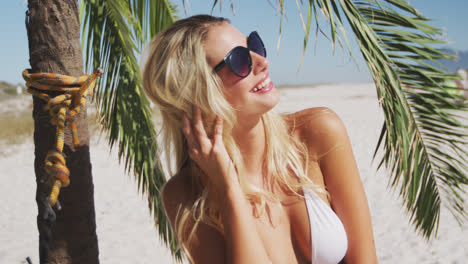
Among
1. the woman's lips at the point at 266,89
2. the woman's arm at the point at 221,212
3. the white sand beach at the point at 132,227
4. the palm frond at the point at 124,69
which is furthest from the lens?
the white sand beach at the point at 132,227

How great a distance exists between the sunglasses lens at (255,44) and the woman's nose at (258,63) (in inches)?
1.3

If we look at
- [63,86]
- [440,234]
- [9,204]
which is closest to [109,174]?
[9,204]

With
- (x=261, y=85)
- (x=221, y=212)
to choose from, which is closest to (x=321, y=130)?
(x=261, y=85)

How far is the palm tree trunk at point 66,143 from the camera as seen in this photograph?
5.21ft

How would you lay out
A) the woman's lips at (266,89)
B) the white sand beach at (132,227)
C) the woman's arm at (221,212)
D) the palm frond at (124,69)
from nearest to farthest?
the woman's arm at (221,212), the woman's lips at (266,89), the palm frond at (124,69), the white sand beach at (132,227)

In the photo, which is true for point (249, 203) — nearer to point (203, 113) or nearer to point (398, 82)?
point (203, 113)

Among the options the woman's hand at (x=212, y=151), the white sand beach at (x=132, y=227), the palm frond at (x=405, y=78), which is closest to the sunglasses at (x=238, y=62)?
the woman's hand at (x=212, y=151)

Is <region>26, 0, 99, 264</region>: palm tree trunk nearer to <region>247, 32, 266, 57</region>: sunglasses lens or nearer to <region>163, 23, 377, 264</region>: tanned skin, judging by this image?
<region>163, 23, 377, 264</region>: tanned skin

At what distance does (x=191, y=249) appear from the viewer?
5.20 ft

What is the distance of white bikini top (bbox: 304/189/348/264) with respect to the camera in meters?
1.55

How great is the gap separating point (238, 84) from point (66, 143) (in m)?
0.83

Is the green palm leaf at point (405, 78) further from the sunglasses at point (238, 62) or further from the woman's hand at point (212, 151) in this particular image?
the woman's hand at point (212, 151)

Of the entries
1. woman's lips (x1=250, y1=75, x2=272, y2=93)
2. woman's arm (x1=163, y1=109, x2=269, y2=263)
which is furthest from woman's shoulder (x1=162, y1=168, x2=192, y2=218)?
woman's lips (x1=250, y1=75, x2=272, y2=93)

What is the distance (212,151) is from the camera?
1.59 metres
